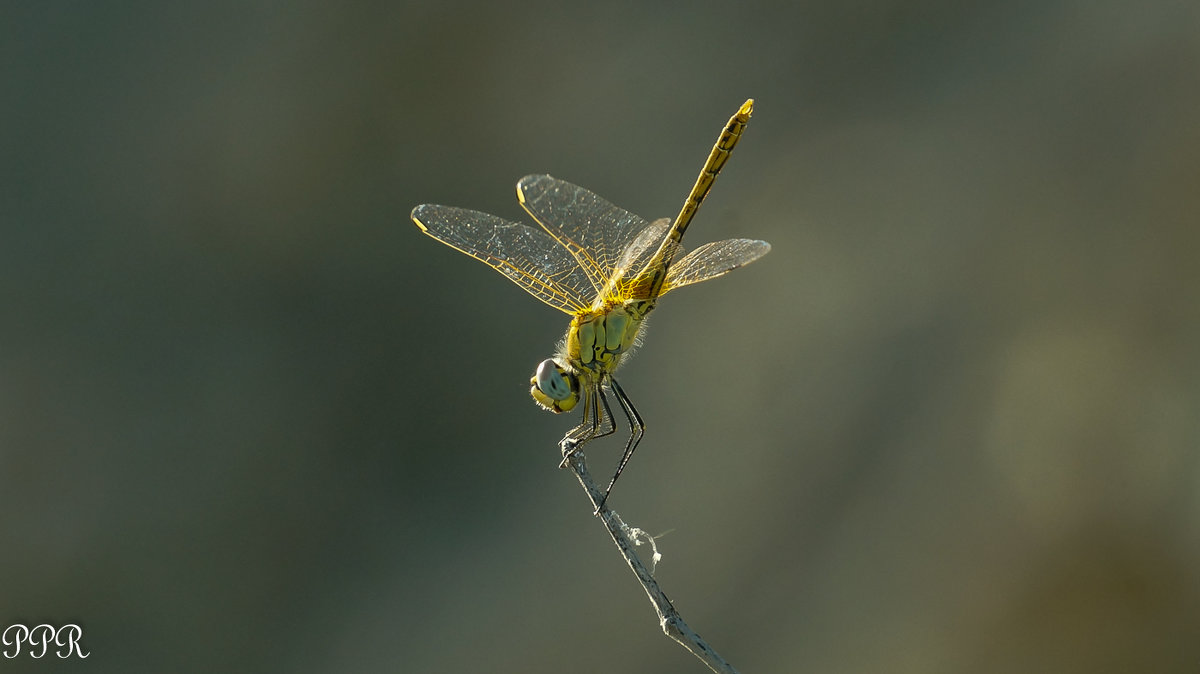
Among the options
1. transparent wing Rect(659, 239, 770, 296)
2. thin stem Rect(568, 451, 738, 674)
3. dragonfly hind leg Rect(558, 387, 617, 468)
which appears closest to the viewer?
thin stem Rect(568, 451, 738, 674)

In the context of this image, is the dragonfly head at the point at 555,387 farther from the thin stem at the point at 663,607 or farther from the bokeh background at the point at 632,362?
the bokeh background at the point at 632,362

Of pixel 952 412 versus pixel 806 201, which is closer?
pixel 952 412

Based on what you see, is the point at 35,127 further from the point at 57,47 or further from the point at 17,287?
the point at 17,287

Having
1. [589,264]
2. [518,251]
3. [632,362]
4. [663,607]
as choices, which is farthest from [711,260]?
[632,362]

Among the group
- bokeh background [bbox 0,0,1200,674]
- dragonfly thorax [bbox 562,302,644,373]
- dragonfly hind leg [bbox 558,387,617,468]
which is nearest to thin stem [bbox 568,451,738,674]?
dragonfly hind leg [bbox 558,387,617,468]

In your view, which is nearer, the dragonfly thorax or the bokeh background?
the dragonfly thorax

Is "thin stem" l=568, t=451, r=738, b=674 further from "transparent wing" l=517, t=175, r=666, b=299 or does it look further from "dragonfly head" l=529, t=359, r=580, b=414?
"transparent wing" l=517, t=175, r=666, b=299

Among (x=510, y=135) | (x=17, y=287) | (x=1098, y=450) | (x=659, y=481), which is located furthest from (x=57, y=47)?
(x=1098, y=450)
